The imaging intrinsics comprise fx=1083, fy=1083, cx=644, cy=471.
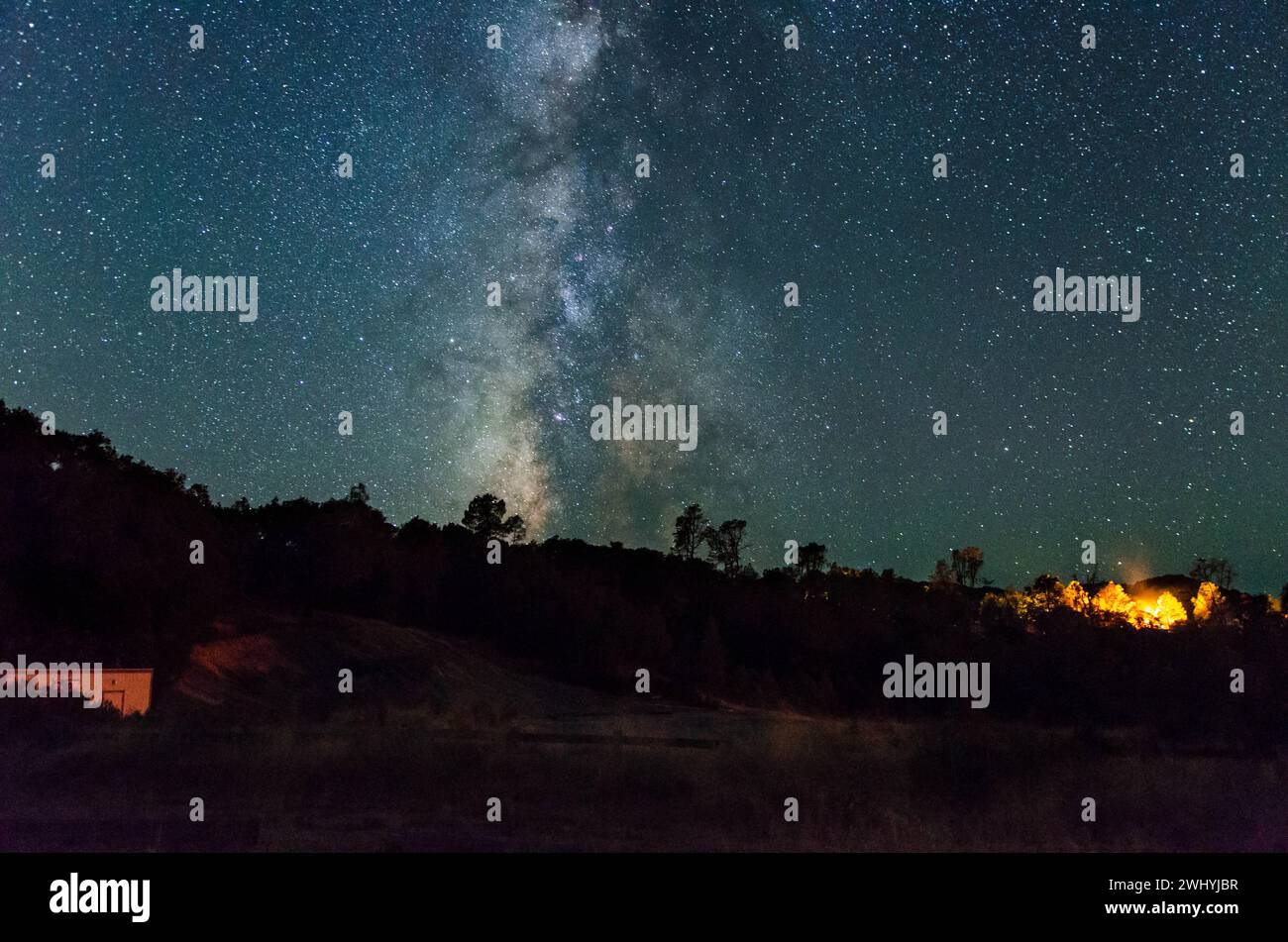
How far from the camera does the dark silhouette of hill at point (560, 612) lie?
95.5 ft

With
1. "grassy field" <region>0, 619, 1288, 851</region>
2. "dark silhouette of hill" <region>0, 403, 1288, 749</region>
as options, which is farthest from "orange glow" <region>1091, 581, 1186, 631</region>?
"grassy field" <region>0, 619, 1288, 851</region>

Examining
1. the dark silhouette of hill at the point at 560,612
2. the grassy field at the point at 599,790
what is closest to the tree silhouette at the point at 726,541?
the dark silhouette of hill at the point at 560,612

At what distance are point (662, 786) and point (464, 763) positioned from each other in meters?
3.03

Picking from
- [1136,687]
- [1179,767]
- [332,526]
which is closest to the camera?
[1179,767]

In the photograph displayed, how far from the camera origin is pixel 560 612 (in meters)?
46.3

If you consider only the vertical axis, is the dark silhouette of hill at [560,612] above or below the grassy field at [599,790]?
above

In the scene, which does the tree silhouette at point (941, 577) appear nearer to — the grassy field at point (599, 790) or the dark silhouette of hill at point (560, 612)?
the dark silhouette of hill at point (560, 612)

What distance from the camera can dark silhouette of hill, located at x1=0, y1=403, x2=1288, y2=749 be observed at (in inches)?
1145

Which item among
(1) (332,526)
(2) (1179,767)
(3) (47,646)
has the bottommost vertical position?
(2) (1179,767)
